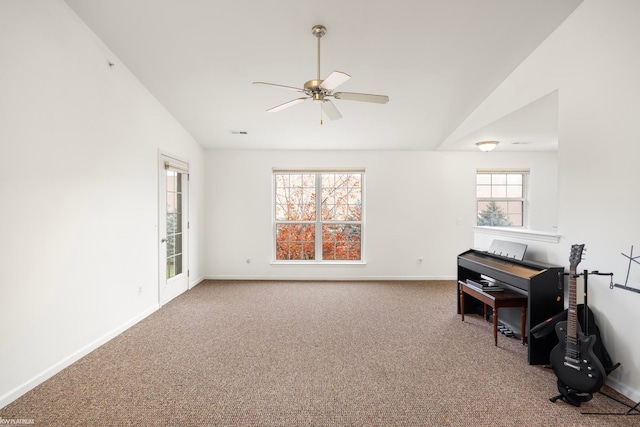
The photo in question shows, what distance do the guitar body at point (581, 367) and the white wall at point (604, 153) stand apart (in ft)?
1.07

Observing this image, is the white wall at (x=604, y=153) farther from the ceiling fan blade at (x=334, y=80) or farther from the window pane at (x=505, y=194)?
the window pane at (x=505, y=194)

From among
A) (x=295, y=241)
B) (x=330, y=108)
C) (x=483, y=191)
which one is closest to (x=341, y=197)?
(x=295, y=241)

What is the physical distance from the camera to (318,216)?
5.51 m

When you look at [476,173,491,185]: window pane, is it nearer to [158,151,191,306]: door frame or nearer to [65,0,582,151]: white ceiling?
[65,0,582,151]: white ceiling

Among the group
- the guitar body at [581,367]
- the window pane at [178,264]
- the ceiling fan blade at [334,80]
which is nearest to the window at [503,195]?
the guitar body at [581,367]

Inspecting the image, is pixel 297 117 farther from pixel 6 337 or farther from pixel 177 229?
pixel 6 337

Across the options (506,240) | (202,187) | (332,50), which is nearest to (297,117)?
(332,50)

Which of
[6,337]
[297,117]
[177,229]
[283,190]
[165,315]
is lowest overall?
[165,315]

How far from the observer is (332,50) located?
2.87m

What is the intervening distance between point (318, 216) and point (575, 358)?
4006 mm

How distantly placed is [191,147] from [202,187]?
0.77 m

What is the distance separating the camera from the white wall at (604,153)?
200 cm

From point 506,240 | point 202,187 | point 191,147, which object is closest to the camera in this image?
point 506,240

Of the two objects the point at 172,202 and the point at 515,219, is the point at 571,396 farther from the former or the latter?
the point at 172,202
